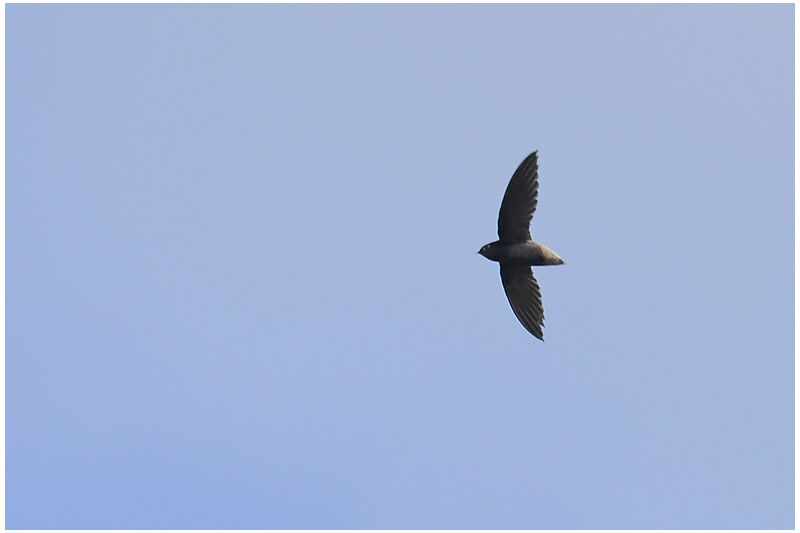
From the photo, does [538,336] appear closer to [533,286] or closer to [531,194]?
[533,286]

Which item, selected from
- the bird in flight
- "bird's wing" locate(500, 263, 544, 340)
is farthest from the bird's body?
"bird's wing" locate(500, 263, 544, 340)

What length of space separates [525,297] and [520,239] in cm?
156

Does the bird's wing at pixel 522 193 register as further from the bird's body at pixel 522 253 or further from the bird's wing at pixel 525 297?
the bird's wing at pixel 525 297

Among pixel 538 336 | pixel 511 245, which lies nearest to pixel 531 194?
pixel 511 245

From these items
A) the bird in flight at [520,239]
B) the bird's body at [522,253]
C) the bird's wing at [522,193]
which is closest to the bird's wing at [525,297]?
the bird in flight at [520,239]

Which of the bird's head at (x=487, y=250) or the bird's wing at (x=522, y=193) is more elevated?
the bird's wing at (x=522, y=193)

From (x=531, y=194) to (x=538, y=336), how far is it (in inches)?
130

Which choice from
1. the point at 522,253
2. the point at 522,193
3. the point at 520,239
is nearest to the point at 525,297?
the point at 522,253

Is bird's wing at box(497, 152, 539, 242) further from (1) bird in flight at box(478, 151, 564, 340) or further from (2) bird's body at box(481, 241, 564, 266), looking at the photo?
(2) bird's body at box(481, 241, 564, 266)

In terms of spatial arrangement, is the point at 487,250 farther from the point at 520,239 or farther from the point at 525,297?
the point at 525,297

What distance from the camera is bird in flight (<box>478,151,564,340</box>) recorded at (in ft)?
102

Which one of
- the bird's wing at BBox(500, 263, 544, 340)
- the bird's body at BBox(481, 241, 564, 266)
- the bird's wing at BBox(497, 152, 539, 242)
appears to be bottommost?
the bird's wing at BBox(500, 263, 544, 340)

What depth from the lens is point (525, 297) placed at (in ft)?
106

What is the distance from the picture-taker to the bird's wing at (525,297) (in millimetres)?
32188
